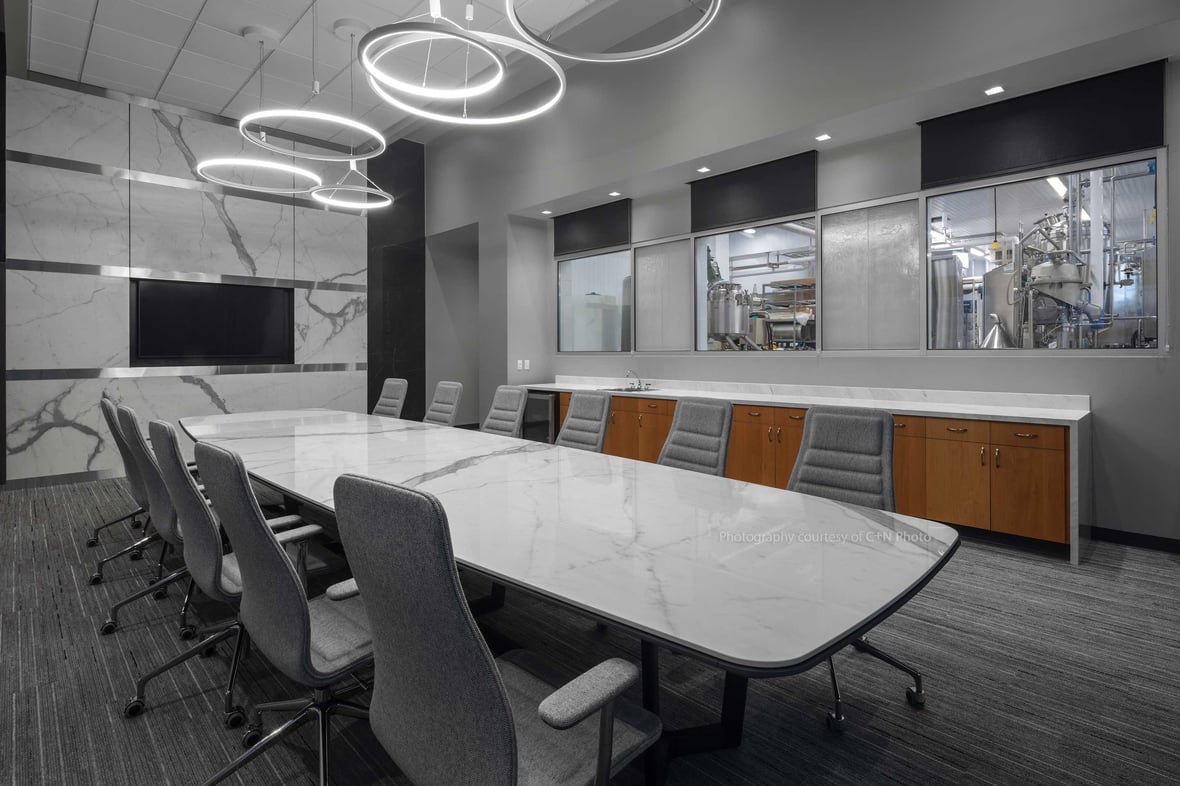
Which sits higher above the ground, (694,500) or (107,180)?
(107,180)

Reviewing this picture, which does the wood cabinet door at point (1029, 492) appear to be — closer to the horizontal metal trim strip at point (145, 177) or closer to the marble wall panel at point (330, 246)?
the marble wall panel at point (330, 246)

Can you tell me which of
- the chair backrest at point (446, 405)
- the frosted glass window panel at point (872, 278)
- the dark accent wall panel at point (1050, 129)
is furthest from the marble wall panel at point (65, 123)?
the dark accent wall panel at point (1050, 129)

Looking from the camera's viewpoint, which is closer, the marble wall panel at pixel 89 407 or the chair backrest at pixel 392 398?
the chair backrest at pixel 392 398

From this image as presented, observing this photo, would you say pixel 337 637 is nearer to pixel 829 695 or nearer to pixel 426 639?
pixel 426 639

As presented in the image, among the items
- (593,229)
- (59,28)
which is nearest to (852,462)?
(593,229)

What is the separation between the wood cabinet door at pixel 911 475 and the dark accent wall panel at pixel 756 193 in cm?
215

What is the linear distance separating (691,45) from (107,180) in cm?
605

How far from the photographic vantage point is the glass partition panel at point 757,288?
17.5 feet

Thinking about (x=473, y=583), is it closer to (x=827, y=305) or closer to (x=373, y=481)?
(x=373, y=481)

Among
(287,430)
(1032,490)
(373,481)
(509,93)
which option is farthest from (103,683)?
(509,93)

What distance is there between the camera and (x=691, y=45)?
529 centimetres

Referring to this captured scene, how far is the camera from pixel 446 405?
17.1 feet

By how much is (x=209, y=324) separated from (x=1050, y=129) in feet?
26.6

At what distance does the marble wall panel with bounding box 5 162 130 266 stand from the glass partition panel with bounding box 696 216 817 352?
608cm
